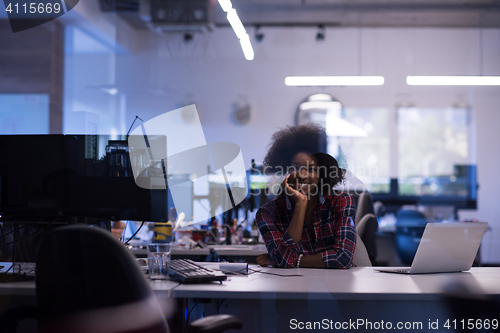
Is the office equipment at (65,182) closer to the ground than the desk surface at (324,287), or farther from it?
farther from it

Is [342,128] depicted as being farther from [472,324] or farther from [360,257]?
[472,324]

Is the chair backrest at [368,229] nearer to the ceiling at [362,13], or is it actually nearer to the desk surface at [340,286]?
the desk surface at [340,286]

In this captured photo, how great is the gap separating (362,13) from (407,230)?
2777mm

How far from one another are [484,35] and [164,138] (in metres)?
5.29

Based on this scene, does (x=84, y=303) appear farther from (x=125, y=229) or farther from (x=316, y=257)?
(x=125, y=229)

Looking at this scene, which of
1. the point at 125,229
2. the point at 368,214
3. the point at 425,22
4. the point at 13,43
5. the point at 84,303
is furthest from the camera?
the point at 425,22

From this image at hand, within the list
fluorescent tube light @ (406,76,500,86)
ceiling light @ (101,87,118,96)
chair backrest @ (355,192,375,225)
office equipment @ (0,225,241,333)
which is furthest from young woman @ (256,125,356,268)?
ceiling light @ (101,87,118,96)

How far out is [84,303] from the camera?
1.11 metres

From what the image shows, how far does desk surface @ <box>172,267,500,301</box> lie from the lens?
1.38 meters

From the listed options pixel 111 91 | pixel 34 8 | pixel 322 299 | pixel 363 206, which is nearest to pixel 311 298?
pixel 322 299

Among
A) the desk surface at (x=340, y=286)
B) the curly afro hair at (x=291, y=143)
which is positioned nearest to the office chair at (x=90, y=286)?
the desk surface at (x=340, y=286)

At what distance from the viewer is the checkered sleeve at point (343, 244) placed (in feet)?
6.02

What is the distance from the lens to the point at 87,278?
110 centimetres

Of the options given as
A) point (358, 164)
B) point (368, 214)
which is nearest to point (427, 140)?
point (358, 164)
